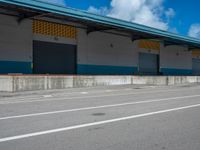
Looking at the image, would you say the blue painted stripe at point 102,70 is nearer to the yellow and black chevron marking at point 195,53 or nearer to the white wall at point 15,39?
the white wall at point 15,39

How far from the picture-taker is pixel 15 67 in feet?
94.7

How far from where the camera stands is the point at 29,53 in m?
30.2

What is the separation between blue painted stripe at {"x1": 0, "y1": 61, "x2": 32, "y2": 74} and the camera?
27.7 m

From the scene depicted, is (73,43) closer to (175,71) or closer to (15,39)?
(15,39)

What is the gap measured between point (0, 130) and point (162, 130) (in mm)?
4367

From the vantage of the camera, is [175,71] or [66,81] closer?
[66,81]

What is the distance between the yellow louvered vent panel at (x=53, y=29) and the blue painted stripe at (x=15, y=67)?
3.61 m

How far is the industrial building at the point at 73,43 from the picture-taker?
92.9ft

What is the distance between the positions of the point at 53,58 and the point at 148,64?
18853mm

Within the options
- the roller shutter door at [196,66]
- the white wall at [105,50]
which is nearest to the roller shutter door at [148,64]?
the white wall at [105,50]

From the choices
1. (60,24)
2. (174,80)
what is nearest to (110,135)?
(60,24)

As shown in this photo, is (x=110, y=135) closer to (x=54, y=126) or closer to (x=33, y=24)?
(x=54, y=126)

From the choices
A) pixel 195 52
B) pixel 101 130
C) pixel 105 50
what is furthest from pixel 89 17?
pixel 195 52

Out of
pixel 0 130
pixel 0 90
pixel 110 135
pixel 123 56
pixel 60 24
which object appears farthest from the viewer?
pixel 123 56
